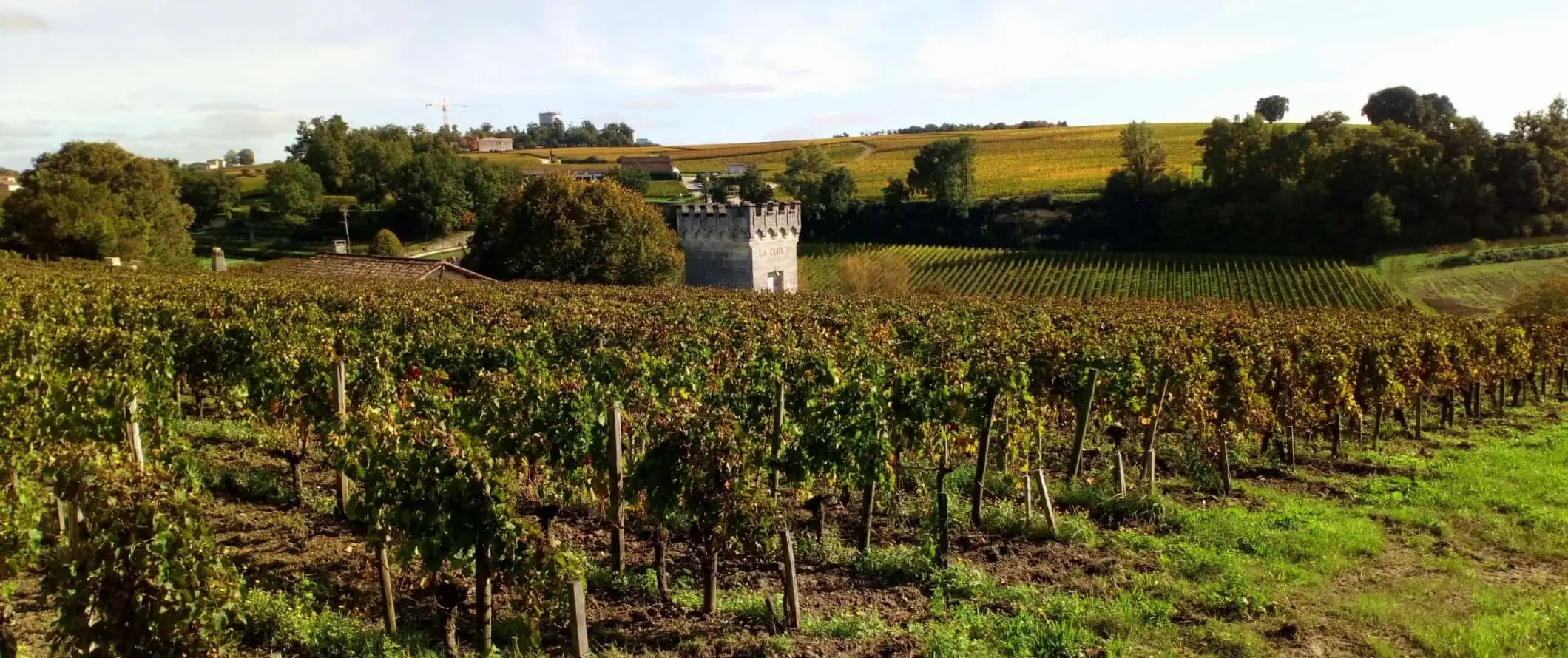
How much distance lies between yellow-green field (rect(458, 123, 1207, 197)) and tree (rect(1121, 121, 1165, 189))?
3262 millimetres

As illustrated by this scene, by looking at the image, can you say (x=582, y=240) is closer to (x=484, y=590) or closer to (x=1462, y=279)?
(x=484, y=590)

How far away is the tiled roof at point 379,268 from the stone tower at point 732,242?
28.6 ft

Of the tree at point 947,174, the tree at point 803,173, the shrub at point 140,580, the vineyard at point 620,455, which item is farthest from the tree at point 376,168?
the shrub at point 140,580

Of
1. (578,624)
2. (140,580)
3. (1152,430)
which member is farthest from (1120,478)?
(140,580)

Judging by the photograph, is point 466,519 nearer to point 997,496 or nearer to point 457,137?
point 997,496

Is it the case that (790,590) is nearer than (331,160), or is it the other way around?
(790,590)

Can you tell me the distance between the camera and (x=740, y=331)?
13.3 m

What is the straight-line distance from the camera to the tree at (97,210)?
43688 mm

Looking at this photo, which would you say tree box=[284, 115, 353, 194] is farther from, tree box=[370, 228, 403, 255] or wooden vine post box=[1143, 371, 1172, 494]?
wooden vine post box=[1143, 371, 1172, 494]

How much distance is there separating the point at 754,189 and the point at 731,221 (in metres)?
38.0

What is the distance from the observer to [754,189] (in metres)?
74.8

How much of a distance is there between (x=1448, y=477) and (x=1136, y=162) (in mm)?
61271

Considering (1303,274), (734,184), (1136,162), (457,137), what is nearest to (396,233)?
(734,184)

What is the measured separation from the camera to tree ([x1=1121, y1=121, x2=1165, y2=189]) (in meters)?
67.9
